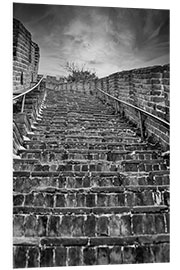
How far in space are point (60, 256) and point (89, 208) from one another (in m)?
0.32

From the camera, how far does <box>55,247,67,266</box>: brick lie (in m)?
1.59

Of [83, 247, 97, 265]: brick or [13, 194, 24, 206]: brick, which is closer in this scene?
[83, 247, 97, 265]: brick

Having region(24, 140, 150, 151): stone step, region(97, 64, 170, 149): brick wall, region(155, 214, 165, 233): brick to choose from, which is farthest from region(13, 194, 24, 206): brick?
region(97, 64, 170, 149): brick wall

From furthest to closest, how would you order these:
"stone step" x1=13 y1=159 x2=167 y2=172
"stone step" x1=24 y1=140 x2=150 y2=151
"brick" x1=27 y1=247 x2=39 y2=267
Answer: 1. "stone step" x1=24 y1=140 x2=150 y2=151
2. "stone step" x1=13 y1=159 x2=167 y2=172
3. "brick" x1=27 y1=247 x2=39 y2=267

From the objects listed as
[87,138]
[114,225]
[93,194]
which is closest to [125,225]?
[114,225]

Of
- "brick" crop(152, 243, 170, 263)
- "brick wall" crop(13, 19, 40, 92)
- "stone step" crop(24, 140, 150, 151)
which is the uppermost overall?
"brick wall" crop(13, 19, 40, 92)

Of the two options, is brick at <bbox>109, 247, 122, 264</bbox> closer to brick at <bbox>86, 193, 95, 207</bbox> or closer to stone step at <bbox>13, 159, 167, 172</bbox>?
brick at <bbox>86, 193, 95, 207</bbox>

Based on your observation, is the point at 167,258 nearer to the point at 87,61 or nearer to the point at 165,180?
the point at 165,180

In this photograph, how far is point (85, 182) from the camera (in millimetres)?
1842

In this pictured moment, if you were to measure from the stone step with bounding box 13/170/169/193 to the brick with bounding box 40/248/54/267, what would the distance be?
38 centimetres

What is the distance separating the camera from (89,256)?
63.5 inches

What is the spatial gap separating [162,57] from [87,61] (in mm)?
616

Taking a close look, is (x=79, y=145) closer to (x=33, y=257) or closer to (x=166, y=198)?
(x=166, y=198)
